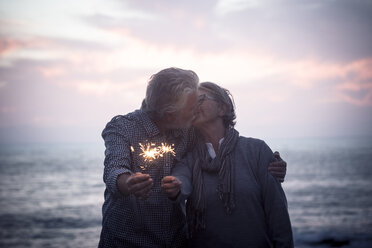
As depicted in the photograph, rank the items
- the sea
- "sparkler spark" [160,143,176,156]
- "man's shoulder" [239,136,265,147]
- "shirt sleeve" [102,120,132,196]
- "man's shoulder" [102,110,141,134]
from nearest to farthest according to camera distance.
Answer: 1. "shirt sleeve" [102,120,132,196]
2. "man's shoulder" [102,110,141,134]
3. "sparkler spark" [160,143,176,156]
4. "man's shoulder" [239,136,265,147]
5. the sea

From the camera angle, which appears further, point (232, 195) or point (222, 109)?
point (222, 109)

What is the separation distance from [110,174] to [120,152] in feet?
0.91

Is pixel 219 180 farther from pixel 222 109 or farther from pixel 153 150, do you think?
pixel 222 109

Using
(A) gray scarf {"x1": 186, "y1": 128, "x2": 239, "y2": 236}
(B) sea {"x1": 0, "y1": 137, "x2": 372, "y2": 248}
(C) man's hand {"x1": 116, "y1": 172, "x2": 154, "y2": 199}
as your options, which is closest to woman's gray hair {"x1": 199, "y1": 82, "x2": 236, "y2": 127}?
(A) gray scarf {"x1": 186, "y1": 128, "x2": 239, "y2": 236}

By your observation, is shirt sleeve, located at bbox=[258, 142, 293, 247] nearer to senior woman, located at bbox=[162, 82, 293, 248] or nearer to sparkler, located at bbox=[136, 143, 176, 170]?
senior woman, located at bbox=[162, 82, 293, 248]

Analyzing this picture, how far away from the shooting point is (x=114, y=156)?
2734 mm

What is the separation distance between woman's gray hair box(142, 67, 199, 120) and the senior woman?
379 millimetres

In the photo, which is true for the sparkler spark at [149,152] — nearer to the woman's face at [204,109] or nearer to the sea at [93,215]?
the woman's face at [204,109]

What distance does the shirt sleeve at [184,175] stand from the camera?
2.87m

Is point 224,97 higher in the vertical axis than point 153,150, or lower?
higher

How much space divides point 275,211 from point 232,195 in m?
0.42

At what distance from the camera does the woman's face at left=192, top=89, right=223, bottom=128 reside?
3266 millimetres

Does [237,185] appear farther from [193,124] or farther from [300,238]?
[300,238]

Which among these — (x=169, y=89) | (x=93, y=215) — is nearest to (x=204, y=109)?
(x=169, y=89)
